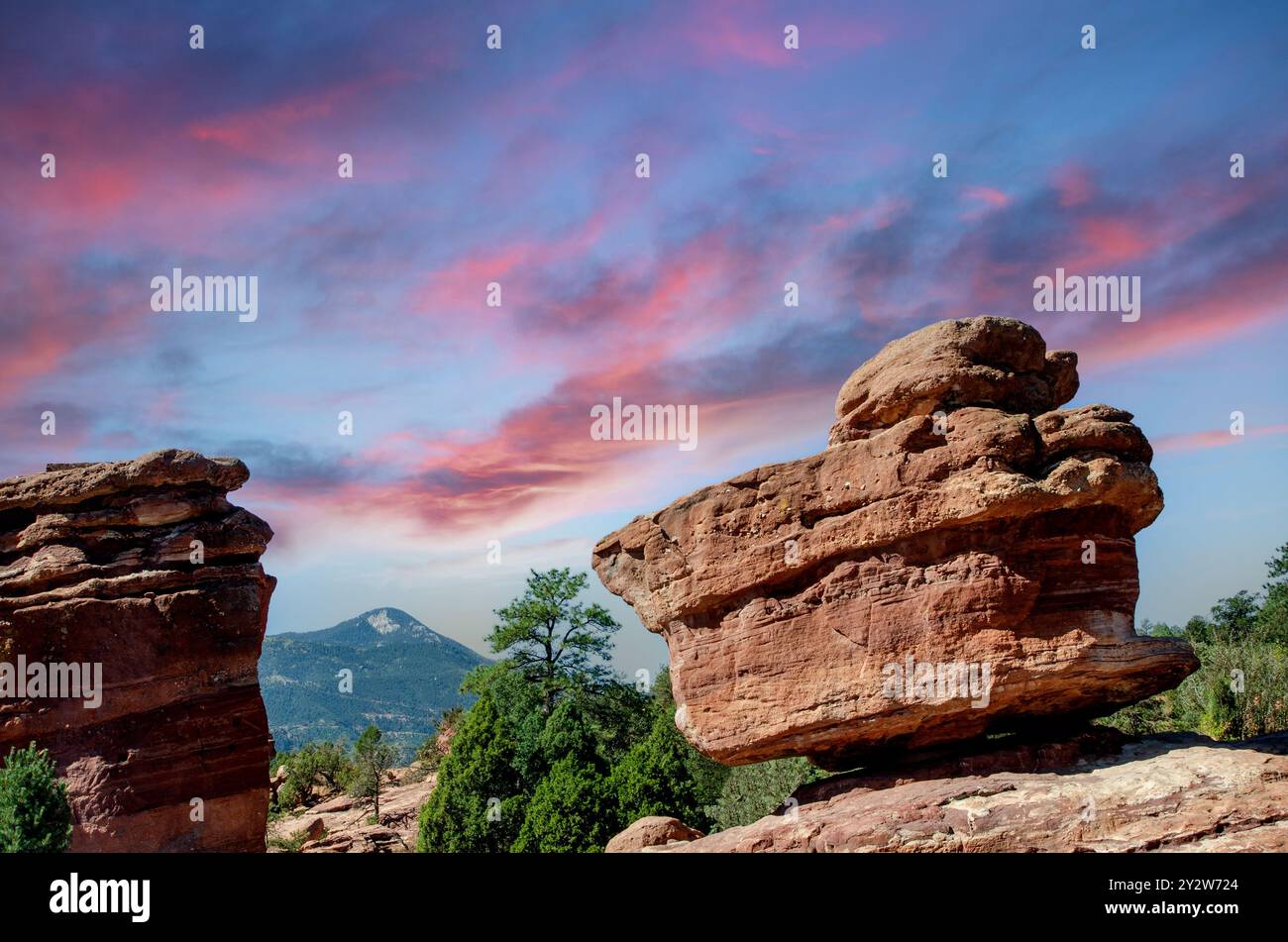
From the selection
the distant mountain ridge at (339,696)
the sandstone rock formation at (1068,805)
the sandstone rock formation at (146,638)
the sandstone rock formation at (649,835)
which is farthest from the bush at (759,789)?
the distant mountain ridge at (339,696)

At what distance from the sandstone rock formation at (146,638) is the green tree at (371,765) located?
945 inches

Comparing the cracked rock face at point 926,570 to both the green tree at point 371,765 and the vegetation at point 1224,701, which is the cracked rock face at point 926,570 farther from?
the green tree at point 371,765

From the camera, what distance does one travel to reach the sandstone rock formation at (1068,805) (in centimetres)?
1284

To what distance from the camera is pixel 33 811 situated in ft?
57.7

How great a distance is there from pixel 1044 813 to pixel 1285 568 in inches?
2402

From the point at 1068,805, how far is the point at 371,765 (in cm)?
4353

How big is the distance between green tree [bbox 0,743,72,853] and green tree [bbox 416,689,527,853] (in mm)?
14937

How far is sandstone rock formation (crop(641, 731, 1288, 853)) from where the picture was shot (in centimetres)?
1284

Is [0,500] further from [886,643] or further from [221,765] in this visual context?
[886,643]

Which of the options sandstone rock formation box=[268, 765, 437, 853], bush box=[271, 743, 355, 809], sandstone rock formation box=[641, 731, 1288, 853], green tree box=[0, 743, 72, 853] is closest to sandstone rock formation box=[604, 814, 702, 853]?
sandstone rock formation box=[641, 731, 1288, 853]

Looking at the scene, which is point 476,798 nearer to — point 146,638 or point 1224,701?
point 146,638

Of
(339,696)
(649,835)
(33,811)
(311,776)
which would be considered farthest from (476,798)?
(339,696)

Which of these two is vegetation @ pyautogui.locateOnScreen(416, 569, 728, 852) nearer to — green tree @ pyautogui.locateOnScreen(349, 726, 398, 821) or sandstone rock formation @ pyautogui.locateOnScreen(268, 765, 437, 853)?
sandstone rock formation @ pyautogui.locateOnScreen(268, 765, 437, 853)
